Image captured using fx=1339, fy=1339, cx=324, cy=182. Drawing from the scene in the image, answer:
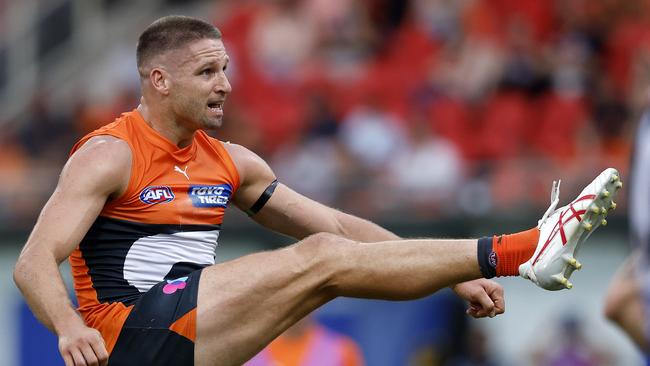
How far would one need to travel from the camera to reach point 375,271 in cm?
628

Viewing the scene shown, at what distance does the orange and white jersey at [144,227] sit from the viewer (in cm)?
671

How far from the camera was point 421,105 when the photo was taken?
13.6 metres

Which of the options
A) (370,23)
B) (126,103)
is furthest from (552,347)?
(126,103)

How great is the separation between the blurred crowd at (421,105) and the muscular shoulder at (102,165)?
5638mm

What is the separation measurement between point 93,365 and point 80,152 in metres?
1.08

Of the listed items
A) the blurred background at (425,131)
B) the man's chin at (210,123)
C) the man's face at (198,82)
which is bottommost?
the blurred background at (425,131)

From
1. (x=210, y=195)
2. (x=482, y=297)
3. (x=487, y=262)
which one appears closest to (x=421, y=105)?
(x=210, y=195)

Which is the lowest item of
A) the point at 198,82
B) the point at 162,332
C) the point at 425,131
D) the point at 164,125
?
the point at 425,131

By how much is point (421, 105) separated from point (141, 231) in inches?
281

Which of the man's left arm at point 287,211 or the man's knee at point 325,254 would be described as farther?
the man's left arm at point 287,211

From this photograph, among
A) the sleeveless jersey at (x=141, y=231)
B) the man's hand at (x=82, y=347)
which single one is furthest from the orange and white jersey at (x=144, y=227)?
the man's hand at (x=82, y=347)

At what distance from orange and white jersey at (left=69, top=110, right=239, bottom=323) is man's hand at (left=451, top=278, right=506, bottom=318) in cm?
138

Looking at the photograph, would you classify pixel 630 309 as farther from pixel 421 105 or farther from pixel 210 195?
pixel 421 105

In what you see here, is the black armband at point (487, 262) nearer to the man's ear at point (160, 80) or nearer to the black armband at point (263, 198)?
the black armband at point (263, 198)
